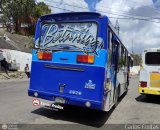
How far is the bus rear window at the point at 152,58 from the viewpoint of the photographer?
13.8 meters

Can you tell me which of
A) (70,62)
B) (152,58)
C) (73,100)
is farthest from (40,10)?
(73,100)

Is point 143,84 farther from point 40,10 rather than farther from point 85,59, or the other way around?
point 40,10

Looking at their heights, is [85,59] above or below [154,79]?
above

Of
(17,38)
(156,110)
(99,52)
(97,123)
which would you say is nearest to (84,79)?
A: (99,52)

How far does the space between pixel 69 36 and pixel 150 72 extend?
6314mm

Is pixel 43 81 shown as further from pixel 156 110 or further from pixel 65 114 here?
pixel 156 110

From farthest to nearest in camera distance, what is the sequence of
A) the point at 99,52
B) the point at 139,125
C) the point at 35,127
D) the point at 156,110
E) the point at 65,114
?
the point at 156,110, the point at 65,114, the point at 139,125, the point at 99,52, the point at 35,127

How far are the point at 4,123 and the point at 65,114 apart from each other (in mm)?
2530

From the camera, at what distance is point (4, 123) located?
7.94m

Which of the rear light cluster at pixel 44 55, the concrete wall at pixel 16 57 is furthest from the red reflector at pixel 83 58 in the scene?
the concrete wall at pixel 16 57

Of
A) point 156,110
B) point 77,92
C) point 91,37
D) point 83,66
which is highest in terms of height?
point 91,37

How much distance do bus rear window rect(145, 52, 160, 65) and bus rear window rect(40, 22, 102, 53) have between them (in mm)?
6149

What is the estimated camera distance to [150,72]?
13891 mm

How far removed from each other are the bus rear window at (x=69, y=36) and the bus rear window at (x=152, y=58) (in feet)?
20.2
